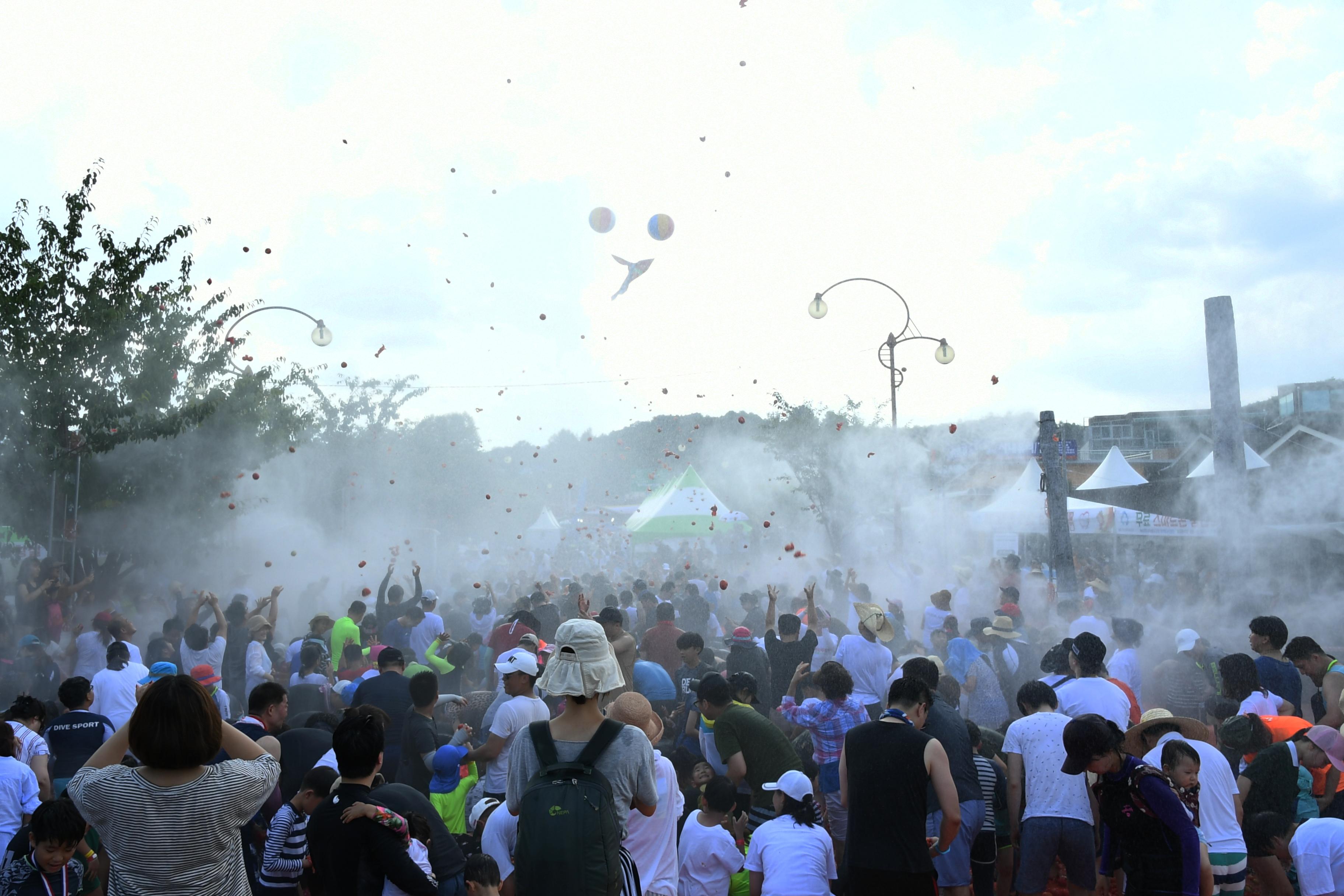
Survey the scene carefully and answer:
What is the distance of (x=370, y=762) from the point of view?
3.23 metres

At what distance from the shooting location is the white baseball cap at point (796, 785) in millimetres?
4531

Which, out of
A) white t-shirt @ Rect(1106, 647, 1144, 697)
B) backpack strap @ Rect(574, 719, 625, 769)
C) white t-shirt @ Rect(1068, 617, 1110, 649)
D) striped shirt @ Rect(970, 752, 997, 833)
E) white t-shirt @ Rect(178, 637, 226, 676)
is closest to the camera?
backpack strap @ Rect(574, 719, 625, 769)

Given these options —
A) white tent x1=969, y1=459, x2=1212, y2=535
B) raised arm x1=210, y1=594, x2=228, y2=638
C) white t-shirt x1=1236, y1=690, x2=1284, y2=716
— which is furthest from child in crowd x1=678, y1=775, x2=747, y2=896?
white tent x1=969, y1=459, x2=1212, y2=535

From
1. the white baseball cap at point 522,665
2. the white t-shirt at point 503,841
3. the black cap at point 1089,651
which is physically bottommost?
the white t-shirt at point 503,841

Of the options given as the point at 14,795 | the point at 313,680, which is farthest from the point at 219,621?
the point at 14,795

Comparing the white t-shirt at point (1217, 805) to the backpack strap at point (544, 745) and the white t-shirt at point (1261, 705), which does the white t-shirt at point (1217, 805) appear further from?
the backpack strap at point (544, 745)

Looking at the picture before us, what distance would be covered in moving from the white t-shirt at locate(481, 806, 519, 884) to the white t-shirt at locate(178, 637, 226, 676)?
17.7ft

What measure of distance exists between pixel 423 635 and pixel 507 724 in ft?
18.0

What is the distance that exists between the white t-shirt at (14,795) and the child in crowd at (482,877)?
2.60 m

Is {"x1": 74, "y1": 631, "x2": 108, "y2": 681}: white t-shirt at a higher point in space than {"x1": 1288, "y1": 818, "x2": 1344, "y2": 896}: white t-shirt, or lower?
higher

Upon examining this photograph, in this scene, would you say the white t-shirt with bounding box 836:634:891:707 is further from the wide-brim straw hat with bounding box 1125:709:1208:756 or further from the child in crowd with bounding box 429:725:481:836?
the child in crowd with bounding box 429:725:481:836

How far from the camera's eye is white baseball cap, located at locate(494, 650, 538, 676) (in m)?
4.73

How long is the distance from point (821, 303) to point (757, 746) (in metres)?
11.2

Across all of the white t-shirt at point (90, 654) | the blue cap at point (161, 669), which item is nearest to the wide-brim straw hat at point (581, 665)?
the blue cap at point (161, 669)
